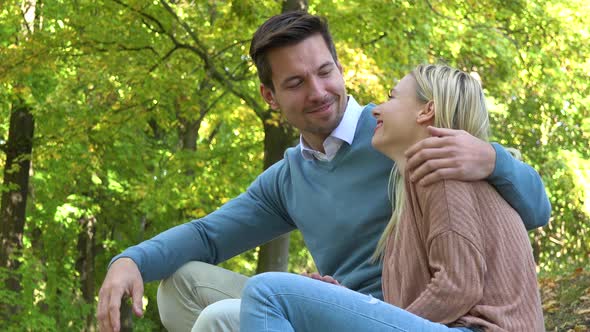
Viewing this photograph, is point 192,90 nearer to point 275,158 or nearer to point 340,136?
point 275,158

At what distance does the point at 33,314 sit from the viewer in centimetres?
1291

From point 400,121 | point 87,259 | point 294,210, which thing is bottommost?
point 87,259

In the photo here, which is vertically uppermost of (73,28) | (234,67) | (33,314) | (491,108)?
(73,28)

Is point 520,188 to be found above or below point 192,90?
below

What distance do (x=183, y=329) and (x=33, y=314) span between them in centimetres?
978

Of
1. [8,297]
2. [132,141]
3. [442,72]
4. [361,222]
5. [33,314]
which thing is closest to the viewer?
[442,72]

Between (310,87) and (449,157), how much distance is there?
128 centimetres

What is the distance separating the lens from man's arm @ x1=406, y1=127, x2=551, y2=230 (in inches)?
106

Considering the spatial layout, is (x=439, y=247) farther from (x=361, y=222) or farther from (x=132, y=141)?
(x=132, y=141)

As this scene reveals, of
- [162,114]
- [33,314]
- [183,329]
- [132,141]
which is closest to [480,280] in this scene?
[183,329]

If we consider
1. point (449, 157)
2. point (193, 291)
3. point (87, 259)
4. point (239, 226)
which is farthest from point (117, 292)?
point (87, 259)

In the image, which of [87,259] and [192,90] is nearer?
[192,90]

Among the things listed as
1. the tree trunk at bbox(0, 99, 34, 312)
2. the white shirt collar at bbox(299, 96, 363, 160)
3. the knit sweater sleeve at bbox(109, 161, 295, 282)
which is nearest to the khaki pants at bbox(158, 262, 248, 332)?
the knit sweater sleeve at bbox(109, 161, 295, 282)

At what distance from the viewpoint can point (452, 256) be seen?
262 cm
